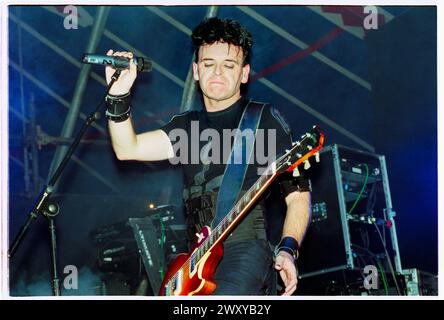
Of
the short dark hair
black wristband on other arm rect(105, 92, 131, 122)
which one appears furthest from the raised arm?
the short dark hair

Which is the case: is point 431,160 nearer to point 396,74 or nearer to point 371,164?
point 371,164

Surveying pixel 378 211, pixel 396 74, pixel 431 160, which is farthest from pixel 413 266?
pixel 396 74

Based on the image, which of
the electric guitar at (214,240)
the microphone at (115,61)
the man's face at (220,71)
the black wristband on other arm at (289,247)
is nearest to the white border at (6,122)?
the man's face at (220,71)

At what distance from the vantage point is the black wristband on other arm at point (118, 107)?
3.55m

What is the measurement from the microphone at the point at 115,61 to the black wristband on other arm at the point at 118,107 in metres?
0.19

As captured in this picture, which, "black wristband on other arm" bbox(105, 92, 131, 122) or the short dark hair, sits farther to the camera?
the short dark hair

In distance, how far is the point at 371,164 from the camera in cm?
442

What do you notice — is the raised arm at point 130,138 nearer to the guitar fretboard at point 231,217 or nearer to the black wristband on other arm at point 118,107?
the black wristband on other arm at point 118,107

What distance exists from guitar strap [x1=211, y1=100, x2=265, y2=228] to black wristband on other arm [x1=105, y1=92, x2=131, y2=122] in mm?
629

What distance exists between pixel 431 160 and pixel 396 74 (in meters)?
0.77

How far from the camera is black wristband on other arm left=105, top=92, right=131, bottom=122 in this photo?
3549 millimetres

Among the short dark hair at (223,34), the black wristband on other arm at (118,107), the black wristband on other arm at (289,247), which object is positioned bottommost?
the black wristband on other arm at (289,247)

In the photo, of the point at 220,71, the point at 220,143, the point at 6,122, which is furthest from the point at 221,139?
the point at 6,122

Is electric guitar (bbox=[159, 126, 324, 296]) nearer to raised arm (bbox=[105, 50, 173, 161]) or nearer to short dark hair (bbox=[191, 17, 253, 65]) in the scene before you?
raised arm (bbox=[105, 50, 173, 161])
